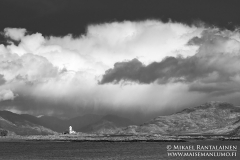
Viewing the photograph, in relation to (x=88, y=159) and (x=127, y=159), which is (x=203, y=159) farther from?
(x=88, y=159)

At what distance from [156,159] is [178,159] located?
40.9 feet

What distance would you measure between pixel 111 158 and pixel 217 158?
46894mm

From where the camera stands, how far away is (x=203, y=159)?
150 meters

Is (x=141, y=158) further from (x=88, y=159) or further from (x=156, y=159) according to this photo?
(x=88, y=159)

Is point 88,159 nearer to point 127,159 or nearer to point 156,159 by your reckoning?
point 127,159

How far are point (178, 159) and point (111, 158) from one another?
1287 inches

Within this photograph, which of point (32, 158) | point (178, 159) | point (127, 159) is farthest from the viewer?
point (32, 158)

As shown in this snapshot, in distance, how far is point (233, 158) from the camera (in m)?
149

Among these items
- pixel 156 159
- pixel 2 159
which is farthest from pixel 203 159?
pixel 2 159

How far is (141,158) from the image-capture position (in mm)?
164250

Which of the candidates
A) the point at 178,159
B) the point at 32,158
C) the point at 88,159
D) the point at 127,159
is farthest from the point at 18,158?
the point at 178,159

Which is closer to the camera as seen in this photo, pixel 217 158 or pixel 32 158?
pixel 217 158

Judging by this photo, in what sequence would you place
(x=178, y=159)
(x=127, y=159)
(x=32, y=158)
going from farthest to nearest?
1. (x=32, y=158)
2. (x=127, y=159)
3. (x=178, y=159)

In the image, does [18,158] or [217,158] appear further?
[18,158]
